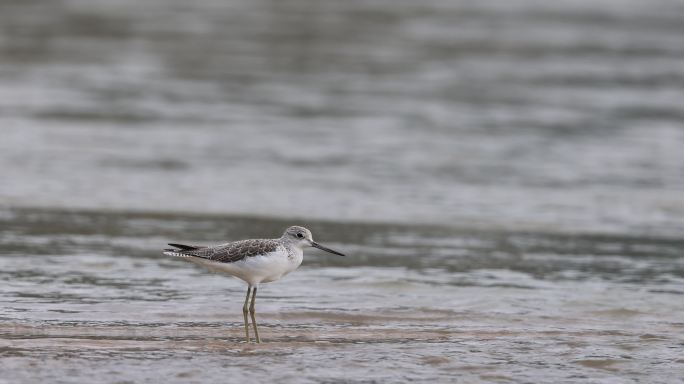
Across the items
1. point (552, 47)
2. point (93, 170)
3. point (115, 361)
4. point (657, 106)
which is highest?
point (552, 47)

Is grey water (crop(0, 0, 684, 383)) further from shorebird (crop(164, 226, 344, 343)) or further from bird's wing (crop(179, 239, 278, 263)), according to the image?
bird's wing (crop(179, 239, 278, 263))

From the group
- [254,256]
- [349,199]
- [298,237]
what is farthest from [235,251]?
[349,199]

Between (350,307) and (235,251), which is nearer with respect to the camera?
Answer: (235,251)

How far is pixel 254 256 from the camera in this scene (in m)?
9.94

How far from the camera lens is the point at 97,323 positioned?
10469 millimetres

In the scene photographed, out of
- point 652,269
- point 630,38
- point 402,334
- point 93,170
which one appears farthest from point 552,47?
point 402,334

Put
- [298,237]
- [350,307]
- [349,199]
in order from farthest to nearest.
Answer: [349,199] → [350,307] → [298,237]

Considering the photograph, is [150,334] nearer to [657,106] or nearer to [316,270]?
[316,270]

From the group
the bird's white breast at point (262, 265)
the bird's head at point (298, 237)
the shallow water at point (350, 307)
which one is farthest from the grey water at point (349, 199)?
the bird's head at point (298, 237)

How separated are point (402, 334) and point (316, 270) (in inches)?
102

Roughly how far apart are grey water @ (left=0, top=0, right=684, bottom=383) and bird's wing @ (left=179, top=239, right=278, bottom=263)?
69 centimetres

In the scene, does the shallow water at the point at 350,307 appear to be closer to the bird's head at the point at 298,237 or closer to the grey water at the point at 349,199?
the grey water at the point at 349,199

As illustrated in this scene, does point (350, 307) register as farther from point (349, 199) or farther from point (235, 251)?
point (349, 199)

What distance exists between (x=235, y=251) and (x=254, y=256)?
0.58 ft
